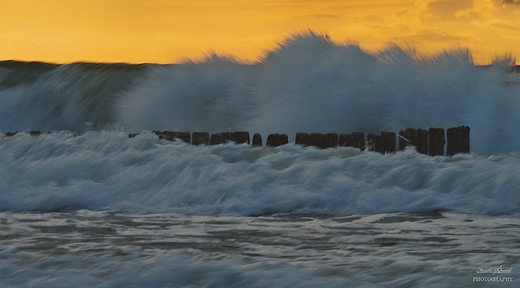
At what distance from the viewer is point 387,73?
9.21 m

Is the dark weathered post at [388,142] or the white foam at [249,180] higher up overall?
the dark weathered post at [388,142]

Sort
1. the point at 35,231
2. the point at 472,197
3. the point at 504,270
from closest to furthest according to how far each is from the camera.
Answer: the point at 504,270, the point at 35,231, the point at 472,197

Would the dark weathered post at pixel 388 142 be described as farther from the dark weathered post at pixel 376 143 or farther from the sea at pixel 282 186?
the sea at pixel 282 186

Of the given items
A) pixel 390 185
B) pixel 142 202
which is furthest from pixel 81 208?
pixel 390 185

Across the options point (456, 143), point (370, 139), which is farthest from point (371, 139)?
point (456, 143)

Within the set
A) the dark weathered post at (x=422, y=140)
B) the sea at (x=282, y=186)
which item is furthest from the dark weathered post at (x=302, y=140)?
the dark weathered post at (x=422, y=140)

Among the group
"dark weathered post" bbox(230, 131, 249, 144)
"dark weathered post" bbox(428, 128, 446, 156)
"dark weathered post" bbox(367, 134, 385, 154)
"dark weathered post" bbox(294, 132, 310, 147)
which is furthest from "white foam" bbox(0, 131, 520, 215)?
"dark weathered post" bbox(428, 128, 446, 156)

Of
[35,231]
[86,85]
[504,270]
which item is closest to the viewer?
[504,270]

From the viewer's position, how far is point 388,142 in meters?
6.93

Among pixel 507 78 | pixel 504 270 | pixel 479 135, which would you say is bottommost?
pixel 504 270

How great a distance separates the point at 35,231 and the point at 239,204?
1.43 meters

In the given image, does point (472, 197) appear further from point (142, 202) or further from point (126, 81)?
point (126, 81)

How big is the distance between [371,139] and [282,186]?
4.86 feet

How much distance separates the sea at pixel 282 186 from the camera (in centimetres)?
359
